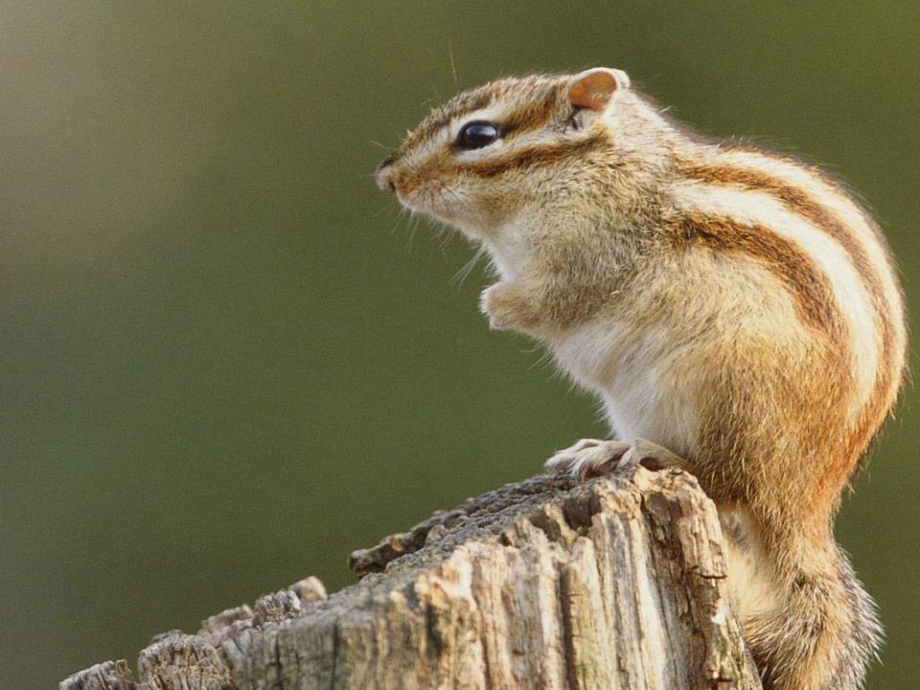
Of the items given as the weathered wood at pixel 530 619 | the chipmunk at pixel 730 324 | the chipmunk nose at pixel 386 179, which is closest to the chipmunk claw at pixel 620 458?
the chipmunk at pixel 730 324

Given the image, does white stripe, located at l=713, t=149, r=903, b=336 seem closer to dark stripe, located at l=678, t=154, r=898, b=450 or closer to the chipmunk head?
dark stripe, located at l=678, t=154, r=898, b=450

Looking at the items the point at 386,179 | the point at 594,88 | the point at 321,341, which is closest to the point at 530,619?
the point at 594,88

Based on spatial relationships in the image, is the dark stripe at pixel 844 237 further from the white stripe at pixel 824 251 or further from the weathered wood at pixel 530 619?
the weathered wood at pixel 530 619

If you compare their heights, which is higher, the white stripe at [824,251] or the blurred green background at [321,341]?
the blurred green background at [321,341]

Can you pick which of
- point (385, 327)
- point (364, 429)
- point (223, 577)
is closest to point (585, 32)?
point (385, 327)

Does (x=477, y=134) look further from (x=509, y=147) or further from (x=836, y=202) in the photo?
(x=836, y=202)

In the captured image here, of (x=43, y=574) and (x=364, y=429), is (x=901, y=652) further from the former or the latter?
(x=43, y=574)
